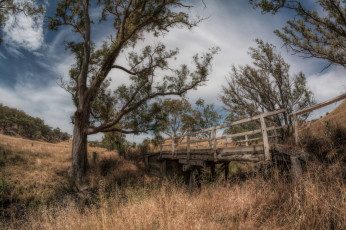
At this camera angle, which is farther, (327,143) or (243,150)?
(243,150)

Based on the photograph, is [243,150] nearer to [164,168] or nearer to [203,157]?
[203,157]

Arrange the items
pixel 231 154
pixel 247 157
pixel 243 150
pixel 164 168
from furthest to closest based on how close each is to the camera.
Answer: pixel 164 168, pixel 231 154, pixel 243 150, pixel 247 157

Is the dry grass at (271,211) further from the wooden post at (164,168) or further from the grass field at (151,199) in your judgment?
the wooden post at (164,168)

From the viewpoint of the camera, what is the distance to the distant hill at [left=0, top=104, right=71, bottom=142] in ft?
203

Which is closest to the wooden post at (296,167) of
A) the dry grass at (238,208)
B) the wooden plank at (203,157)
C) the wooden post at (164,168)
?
the dry grass at (238,208)

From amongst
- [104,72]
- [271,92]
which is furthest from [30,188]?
[271,92]

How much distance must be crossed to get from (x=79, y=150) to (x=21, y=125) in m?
70.8

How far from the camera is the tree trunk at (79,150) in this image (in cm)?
1300

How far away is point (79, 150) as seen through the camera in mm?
13336

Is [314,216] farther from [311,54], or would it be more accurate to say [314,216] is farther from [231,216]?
[311,54]

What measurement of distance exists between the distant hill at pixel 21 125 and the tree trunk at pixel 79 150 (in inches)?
2560

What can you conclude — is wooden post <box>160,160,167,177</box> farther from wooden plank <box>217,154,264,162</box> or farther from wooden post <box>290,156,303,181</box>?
wooden post <box>290,156,303,181</box>

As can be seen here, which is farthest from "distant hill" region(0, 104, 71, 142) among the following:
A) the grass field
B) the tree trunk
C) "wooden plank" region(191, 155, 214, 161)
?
"wooden plank" region(191, 155, 214, 161)

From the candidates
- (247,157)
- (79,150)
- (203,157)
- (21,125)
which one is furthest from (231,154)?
(21,125)
